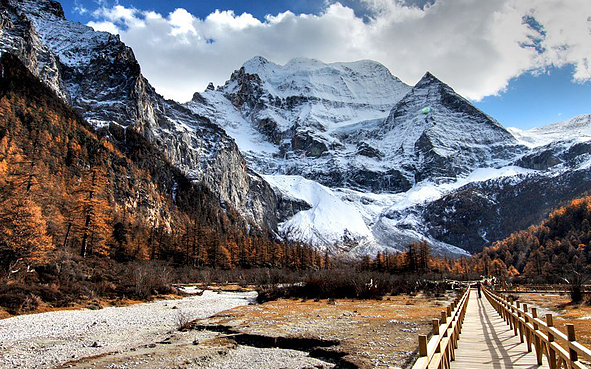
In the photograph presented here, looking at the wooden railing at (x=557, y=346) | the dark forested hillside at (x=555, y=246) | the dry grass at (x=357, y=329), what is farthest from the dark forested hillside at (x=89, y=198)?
the dark forested hillside at (x=555, y=246)

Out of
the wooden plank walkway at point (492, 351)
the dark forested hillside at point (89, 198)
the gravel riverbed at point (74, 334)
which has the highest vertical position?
the dark forested hillside at point (89, 198)

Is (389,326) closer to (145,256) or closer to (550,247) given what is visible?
(145,256)

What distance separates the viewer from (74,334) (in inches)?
808

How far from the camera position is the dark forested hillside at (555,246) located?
10638cm

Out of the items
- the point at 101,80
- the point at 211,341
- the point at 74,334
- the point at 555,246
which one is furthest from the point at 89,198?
the point at 555,246

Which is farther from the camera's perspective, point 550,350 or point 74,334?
point 74,334

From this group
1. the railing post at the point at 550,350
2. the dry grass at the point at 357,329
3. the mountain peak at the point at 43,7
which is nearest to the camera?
the railing post at the point at 550,350

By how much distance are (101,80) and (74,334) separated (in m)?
152

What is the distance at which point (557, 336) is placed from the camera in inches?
298

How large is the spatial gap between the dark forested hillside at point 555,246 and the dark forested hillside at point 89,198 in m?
67.7

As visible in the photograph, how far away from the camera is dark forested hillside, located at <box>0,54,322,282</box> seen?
39.3 metres

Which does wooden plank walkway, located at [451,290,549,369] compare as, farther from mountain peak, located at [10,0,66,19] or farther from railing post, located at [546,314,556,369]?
mountain peak, located at [10,0,66,19]

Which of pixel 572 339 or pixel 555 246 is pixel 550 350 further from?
pixel 555 246

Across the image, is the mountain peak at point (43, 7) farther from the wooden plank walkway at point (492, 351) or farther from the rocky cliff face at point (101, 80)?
the wooden plank walkway at point (492, 351)
